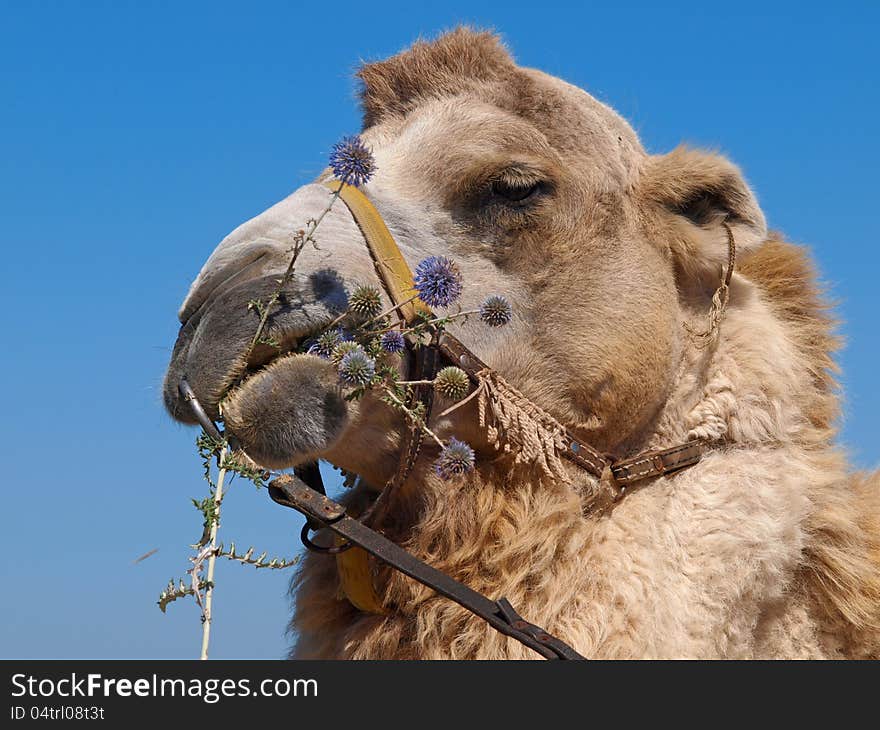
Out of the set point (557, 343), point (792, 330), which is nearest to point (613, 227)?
point (557, 343)

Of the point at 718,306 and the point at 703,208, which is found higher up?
the point at 703,208

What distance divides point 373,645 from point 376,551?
0.49 meters

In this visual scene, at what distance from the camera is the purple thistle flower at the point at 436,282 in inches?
125

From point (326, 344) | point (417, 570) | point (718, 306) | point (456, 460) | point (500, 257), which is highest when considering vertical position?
point (500, 257)

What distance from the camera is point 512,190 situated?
A: 3637 mm

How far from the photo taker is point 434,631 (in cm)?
336

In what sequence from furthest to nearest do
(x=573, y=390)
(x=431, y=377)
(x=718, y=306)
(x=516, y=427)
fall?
(x=718, y=306), (x=573, y=390), (x=516, y=427), (x=431, y=377)

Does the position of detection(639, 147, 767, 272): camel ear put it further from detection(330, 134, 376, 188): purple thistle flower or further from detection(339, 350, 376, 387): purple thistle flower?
detection(339, 350, 376, 387): purple thistle flower

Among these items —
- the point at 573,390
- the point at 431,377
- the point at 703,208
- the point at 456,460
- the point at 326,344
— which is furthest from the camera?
the point at 703,208

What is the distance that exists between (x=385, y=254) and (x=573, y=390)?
2.40 feet

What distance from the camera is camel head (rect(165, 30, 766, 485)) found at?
3109 millimetres

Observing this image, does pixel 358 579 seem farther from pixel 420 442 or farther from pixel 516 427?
pixel 516 427

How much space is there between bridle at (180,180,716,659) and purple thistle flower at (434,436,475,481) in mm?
139

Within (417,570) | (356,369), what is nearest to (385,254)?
(356,369)
